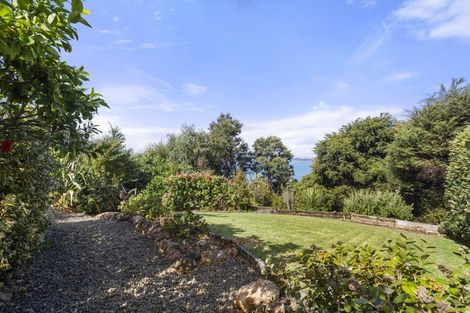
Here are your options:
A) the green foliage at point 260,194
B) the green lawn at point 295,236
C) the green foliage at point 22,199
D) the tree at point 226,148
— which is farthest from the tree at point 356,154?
the green foliage at point 22,199

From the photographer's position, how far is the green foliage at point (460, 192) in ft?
22.2

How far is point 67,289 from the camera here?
3719mm

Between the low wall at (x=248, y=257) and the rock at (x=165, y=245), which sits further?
the rock at (x=165, y=245)

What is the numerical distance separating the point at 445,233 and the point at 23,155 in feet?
32.7

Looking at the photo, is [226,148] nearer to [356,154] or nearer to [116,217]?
[356,154]

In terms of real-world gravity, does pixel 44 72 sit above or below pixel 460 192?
above

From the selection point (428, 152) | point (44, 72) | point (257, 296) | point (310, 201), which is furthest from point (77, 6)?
point (428, 152)

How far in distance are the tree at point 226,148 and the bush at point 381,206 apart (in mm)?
15014

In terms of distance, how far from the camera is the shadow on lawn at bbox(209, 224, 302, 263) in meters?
4.80

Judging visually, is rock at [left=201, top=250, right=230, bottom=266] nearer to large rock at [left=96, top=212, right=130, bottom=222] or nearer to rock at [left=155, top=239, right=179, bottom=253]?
rock at [left=155, top=239, right=179, bottom=253]

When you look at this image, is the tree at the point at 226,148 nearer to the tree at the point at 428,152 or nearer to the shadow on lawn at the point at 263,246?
the tree at the point at 428,152

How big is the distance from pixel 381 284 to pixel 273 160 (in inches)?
1074

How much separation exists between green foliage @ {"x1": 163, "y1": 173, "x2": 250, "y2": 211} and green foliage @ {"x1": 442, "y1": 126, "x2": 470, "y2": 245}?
269 inches

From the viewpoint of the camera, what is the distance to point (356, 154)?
16656 mm
